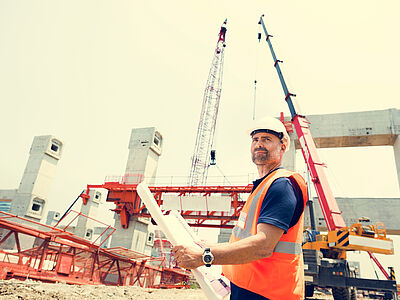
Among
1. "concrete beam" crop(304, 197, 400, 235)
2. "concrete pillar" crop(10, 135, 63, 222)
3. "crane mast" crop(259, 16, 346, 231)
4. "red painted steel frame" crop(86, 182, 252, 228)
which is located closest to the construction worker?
"crane mast" crop(259, 16, 346, 231)

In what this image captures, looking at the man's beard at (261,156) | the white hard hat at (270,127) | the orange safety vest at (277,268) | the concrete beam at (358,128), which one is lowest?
the orange safety vest at (277,268)

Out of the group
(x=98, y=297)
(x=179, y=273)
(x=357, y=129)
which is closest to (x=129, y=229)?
(x=179, y=273)

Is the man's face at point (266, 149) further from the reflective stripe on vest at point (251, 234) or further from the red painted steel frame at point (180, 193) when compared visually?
the red painted steel frame at point (180, 193)

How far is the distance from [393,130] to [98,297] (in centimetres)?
1953

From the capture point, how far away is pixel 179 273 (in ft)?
65.7

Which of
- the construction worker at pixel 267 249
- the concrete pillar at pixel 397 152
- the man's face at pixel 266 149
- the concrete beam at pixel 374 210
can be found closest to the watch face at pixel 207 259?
the construction worker at pixel 267 249

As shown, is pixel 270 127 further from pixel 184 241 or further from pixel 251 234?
pixel 184 241

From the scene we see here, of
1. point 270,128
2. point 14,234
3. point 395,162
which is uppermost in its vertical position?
point 395,162

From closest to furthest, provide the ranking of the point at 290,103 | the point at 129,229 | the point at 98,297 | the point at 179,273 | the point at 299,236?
the point at 299,236
the point at 98,297
the point at 290,103
the point at 179,273
the point at 129,229

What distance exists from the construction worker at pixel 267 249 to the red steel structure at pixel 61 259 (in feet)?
26.9

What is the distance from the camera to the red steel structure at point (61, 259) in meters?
8.48

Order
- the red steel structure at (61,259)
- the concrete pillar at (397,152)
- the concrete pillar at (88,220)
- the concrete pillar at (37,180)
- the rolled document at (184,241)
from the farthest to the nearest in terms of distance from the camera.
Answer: the concrete pillar at (88,220) < the concrete pillar at (37,180) < the concrete pillar at (397,152) < the red steel structure at (61,259) < the rolled document at (184,241)

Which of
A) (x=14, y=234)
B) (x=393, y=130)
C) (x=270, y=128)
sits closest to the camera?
(x=270, y=128)

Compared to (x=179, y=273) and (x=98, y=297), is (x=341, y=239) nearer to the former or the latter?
(x=98, y=297)
